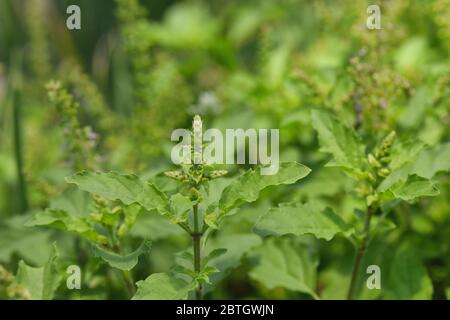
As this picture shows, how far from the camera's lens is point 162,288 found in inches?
45.9

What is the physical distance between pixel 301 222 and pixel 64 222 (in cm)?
43

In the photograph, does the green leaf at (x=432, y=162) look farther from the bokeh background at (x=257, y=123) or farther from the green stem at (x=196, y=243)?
the green stem at (x=196, y=243)

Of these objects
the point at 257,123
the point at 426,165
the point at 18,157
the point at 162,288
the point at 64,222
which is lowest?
the point at 162,288

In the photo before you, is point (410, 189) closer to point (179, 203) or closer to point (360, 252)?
point (360, 252)

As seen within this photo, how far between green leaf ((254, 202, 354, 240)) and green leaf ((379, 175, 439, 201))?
0.11m

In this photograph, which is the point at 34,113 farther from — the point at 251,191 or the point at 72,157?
the point at 251,191

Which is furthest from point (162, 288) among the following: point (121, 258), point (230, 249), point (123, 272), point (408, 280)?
point (408, 280)

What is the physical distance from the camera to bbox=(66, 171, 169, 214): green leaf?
119cm

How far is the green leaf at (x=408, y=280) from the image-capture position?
1433 millimetres

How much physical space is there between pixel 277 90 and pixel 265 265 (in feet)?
2.10

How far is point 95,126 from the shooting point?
2.30 m

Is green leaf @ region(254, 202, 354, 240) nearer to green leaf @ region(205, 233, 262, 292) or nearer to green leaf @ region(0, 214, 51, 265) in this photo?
green leaf @ region(205, 233, 262, 292)

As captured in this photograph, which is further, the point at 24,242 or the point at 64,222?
the point at 24,242
